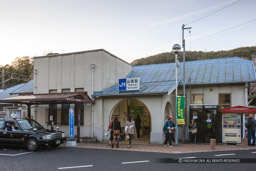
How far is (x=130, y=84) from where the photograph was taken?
1620 centimetres

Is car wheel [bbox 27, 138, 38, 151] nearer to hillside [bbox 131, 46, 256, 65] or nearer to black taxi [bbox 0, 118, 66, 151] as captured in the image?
black taxi [bbox 0, 118, 66, 151]

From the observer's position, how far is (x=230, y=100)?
55.7 feet

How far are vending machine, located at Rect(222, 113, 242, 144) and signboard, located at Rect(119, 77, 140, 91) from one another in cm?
599

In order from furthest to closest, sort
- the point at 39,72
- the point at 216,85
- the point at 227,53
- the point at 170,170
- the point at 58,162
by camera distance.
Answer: the point at 227,53 < the point at 39,72 < the point at 216,85 < the point at 58,162 < the point at 170,170

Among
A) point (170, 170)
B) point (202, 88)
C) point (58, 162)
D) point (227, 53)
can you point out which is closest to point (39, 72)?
point (58, 162)

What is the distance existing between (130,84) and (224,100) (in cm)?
698

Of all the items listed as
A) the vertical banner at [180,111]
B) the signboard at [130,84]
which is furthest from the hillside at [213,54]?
the vertical banner at [180,111]

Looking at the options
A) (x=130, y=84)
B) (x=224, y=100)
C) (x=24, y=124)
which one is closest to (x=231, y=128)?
(x=224, y=100)

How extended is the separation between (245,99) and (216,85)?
2150 mm

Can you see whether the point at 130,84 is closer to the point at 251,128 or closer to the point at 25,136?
the point at 25,136

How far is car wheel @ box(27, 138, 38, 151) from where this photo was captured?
12794 mm

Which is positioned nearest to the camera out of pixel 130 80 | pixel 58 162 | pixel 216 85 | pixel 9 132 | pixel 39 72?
pixel 58 162

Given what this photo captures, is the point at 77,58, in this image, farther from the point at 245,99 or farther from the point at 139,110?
the point at 245,99

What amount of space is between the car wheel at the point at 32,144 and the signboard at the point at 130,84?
6.43m
